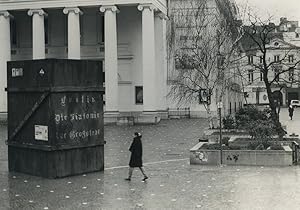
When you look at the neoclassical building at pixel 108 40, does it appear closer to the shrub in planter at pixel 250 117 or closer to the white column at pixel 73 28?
the white column at pixel 73 28

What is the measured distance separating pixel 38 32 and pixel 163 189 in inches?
1316

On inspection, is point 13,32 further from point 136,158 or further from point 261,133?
point 136,158

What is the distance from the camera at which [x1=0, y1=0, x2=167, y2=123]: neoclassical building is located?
43.0 meters

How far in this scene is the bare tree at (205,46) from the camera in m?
33.7

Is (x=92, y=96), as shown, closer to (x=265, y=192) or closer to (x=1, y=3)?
(x=265, y=192)

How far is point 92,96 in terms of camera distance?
17766 mm

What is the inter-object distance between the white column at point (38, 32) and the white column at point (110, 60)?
5.48m

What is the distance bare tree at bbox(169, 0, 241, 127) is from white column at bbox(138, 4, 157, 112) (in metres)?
1.84

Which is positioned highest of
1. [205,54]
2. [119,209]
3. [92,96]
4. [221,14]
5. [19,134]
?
[221,14]

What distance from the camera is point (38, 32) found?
148 ft

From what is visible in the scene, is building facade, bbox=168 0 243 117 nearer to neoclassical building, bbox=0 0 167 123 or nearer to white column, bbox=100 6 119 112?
neoclassical building, bbox=0 0 167 123

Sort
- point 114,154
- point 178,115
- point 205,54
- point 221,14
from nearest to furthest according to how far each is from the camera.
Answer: point 114,154, point 205,54, point 221,14, point 178,115

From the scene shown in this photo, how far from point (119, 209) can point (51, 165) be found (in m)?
5.16

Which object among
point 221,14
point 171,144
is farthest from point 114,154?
point 221,14
